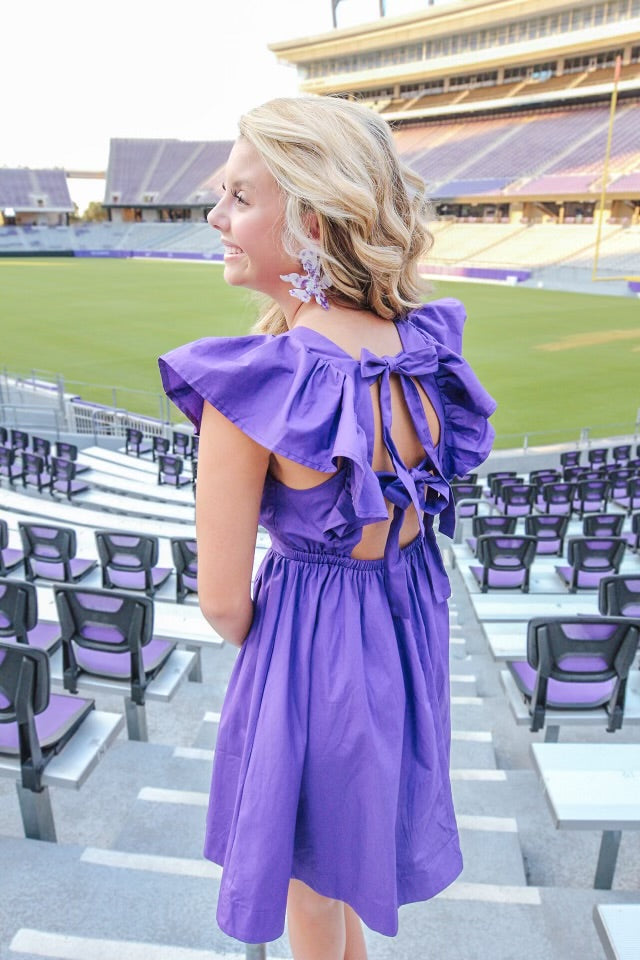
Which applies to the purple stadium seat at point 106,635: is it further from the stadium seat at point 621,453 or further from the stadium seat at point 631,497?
the stadium seat at point 621,453

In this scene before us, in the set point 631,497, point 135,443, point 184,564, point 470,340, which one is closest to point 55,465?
point 135,443

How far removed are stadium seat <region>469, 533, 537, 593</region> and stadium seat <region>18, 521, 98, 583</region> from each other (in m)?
2.95

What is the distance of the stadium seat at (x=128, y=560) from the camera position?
4562mm

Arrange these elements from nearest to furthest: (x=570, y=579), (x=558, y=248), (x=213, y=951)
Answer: (x=213, y=951)
(x=570, y=579)
(x=558, y=248)

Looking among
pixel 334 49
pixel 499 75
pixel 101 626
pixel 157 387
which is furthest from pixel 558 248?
pixel 101 626

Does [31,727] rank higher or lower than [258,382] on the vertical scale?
lower

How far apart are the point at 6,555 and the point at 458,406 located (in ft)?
15.7


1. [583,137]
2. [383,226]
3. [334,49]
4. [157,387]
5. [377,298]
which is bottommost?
[157,387]

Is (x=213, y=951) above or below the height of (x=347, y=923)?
below

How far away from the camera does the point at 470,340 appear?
22.6 metres

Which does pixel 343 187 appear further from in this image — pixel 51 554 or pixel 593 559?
pixel 593 559

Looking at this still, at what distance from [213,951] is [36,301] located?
3349cm

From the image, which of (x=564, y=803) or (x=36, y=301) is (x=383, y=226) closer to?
(x=564, y=803)

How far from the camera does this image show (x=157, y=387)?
17.7 m
